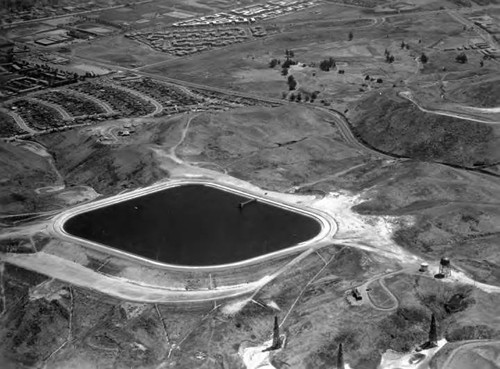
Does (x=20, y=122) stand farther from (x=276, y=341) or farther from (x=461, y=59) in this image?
(x=461, y=59)

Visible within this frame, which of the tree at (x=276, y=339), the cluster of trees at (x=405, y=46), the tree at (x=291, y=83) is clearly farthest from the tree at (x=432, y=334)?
the cluster of trees at (x=405, y=46)

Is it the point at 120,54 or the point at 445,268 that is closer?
the point at 445,268

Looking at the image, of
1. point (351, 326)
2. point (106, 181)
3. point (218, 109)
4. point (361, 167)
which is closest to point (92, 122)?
point (218, 109)

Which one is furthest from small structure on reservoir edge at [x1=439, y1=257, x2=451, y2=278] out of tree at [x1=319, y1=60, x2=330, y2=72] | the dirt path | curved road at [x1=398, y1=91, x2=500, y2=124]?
tree at [x1=319, y1=60, x2=330, y2=72]

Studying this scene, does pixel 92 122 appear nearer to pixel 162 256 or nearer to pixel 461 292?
pixel 162 256

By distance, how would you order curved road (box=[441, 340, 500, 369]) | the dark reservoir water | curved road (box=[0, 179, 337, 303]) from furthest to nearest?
1. the dark reservoir water
2. curved road (box=[0, 179, 337, 303])
3. curved road (box=[441, 340, 500, 369])

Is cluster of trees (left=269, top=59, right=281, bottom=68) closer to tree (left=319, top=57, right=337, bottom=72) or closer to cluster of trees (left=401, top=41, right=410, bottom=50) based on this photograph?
tree (left=319, top=57, right=337, bottom=72)

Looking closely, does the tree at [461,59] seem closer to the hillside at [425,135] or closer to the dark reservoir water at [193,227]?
the hillside at [425,135]

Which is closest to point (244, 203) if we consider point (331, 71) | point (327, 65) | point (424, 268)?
point (424, 268)
